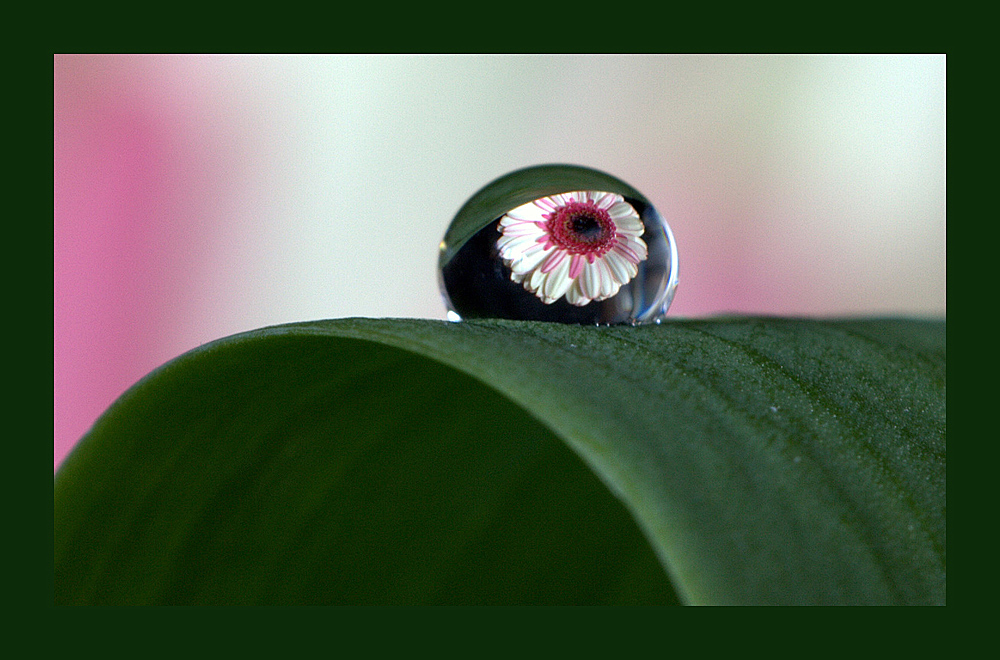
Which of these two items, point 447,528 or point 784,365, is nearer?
point 784,365

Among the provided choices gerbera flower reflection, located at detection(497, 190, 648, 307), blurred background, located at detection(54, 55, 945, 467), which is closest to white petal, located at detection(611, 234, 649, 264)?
gerbera flower reflection, located at detection(497, 190, 648, 307)

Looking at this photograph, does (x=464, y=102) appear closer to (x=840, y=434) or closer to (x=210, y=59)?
(x=210, y=59)

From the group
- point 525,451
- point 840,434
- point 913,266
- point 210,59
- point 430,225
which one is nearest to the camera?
point 840,434

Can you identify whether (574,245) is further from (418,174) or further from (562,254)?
(418,174)

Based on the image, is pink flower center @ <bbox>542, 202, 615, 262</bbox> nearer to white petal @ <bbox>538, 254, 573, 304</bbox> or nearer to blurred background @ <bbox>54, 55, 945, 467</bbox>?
white petal @ <bbox>538, 254, 573, 304</bbox>

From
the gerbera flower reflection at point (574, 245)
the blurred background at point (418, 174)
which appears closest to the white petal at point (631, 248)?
the gerbera flower reflection at point (574, 245)

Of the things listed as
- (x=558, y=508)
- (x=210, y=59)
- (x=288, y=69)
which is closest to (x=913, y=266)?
(x=288, y=69)

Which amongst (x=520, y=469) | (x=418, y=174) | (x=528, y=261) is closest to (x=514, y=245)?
(x=528, y=261)

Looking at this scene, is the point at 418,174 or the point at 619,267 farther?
the point at 418,174
